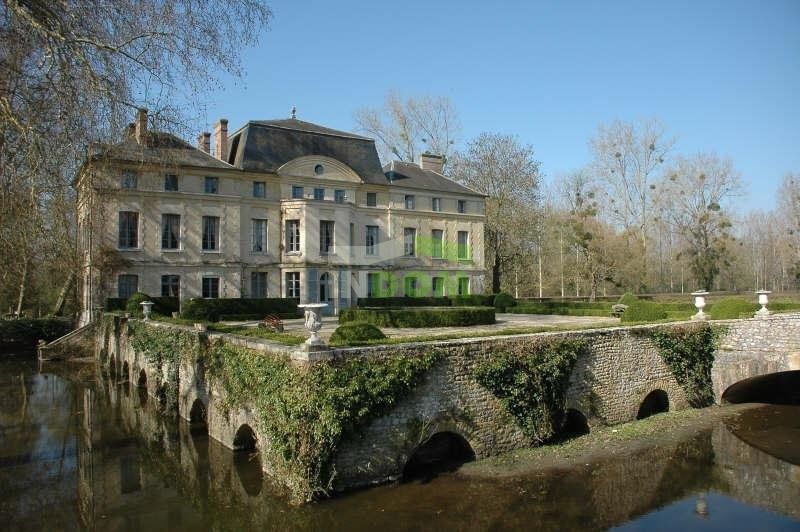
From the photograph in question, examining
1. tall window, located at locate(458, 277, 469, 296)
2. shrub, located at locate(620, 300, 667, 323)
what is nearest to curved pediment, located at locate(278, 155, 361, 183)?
tall window, located at locate(458, 277, 469, 296)

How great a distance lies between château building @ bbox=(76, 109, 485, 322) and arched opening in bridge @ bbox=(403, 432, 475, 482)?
17.5m

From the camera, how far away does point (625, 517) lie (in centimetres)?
925

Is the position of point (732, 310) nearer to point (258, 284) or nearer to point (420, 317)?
point (420, 317)

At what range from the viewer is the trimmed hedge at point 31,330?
2889cm

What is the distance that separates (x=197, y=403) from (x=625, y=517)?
10.0 metres

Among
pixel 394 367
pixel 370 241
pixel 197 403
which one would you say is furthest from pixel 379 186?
pixel 394 367

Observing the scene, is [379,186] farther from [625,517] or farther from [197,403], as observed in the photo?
[625,517]

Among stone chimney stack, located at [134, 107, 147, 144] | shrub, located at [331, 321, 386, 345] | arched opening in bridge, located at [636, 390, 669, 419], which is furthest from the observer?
arched opening in bridge, located at [636, 390, 669, 419]

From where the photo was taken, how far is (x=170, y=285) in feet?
90.4

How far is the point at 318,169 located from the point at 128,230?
32.2 feet

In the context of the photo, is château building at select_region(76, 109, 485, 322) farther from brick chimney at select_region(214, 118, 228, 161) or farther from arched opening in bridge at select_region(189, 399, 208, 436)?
arched opening in bridge at select_region(189, 399, 208, 436)

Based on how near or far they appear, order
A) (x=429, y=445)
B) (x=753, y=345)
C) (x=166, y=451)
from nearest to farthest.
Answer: (x=429, y=445) → (x=166, y=451) → (x=753, y=345)

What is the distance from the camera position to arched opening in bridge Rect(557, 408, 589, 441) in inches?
503

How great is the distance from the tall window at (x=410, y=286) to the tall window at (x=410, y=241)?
1444 mm
